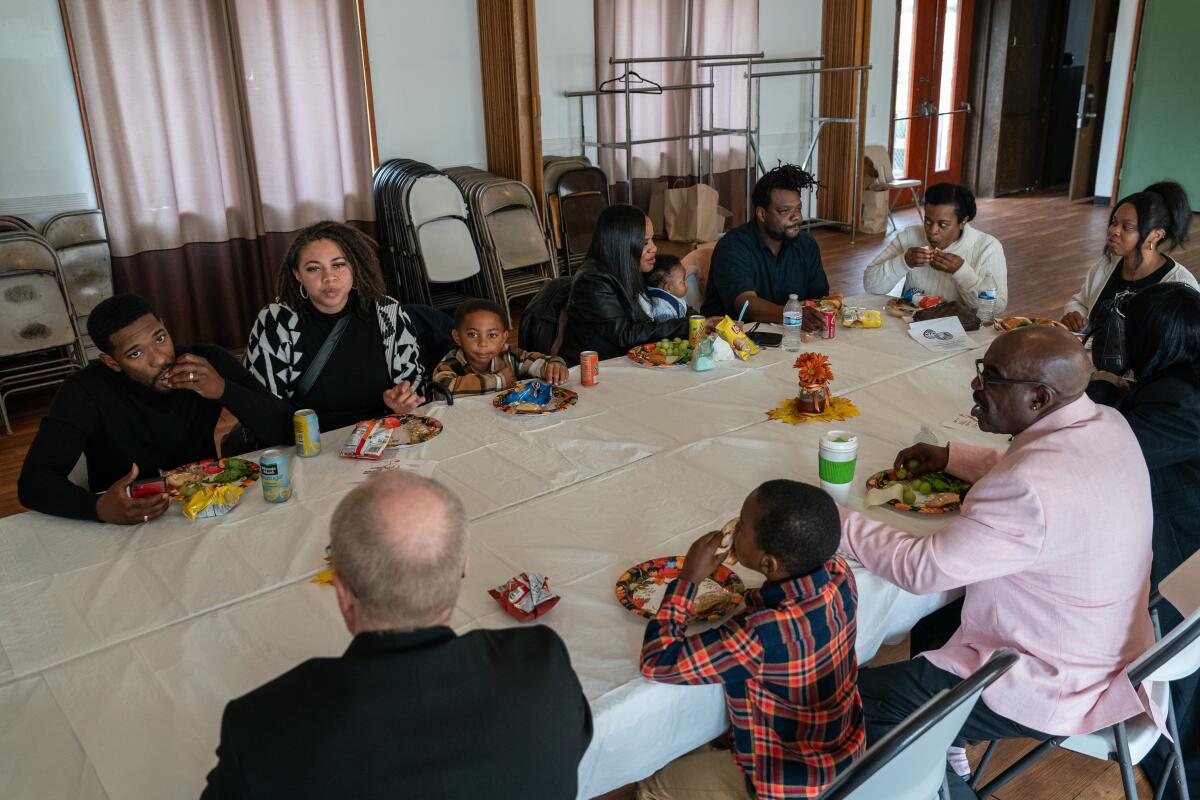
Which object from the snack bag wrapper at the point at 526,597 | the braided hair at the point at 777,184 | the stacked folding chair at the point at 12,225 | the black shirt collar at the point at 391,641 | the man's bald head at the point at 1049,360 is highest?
the braided hair at the point at 777,184

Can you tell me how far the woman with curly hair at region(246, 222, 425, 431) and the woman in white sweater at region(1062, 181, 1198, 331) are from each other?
7.82 ft

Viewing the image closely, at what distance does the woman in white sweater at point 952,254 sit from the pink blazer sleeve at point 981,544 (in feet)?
6.98

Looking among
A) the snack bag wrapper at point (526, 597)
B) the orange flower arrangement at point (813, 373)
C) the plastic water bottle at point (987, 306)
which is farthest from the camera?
the plastic water bottle at point (987, 306)

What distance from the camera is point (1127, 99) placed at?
30.2ft

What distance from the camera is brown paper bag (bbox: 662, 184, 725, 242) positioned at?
7.04 metres

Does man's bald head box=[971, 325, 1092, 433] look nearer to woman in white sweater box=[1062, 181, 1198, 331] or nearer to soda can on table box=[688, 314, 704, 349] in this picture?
soda can on table box=[688, 314, 704, 349]

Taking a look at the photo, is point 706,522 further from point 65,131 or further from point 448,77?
point 448,77

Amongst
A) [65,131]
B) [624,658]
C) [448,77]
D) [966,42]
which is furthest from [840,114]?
[624,658]

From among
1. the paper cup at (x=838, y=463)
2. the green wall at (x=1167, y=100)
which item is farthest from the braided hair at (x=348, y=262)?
the green wall at (x=1167, y=100)

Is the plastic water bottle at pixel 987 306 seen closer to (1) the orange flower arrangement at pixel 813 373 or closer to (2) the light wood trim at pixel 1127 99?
(1) the orange flower arrangement at pixel 813 373

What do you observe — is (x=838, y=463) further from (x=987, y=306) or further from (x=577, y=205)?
(x=577, y=205)

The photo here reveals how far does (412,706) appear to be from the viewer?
1009 mm

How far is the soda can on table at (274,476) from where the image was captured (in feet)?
6.84

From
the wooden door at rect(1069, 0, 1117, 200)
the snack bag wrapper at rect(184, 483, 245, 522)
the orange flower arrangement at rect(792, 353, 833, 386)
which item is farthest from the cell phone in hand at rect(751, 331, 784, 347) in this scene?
the wooden door at rect(1069, 0, 1117, 200)
